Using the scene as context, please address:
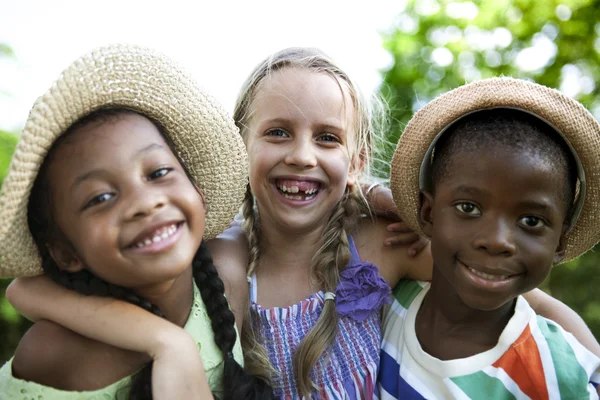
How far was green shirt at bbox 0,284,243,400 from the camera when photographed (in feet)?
5.64

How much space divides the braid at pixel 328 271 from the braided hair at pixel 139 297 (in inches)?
6.6

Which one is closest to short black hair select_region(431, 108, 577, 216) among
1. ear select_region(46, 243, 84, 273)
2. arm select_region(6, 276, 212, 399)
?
arm select_region(6, 276, 212, 399)

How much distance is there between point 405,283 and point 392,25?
3.48 metres

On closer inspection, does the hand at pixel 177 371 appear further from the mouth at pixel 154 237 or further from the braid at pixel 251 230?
the braid at pixel 251 230

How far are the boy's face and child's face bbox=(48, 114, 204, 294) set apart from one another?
87cm

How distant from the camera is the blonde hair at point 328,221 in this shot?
7.29 ft

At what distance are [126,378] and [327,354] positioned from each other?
785 millimetres

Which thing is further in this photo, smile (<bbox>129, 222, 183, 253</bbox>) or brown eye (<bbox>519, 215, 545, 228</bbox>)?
brown eye (<bbox>519, 215, 545, 228</bbox>)

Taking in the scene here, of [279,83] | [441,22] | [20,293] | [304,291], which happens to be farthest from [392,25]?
[20,293]

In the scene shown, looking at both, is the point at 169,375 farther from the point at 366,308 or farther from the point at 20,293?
the point at 366,308

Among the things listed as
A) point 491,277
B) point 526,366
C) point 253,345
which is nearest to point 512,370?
point 526,366

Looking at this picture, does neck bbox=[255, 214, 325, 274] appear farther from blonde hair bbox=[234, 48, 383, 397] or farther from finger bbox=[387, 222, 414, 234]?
finger bbox=[387, 222, 414, 234]

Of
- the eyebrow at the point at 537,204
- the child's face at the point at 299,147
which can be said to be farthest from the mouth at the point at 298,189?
the eyebrow at the point at 537,204

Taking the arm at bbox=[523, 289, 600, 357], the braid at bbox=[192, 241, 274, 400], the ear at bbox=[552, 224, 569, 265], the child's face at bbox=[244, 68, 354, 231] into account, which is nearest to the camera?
the braid at bbox=[192, 241, 274, 400]
